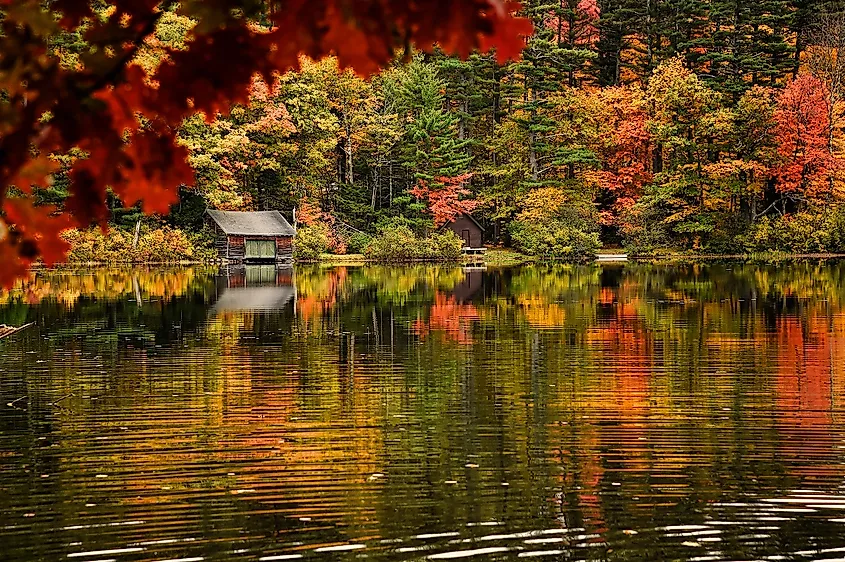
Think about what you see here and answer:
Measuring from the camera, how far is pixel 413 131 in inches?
2068

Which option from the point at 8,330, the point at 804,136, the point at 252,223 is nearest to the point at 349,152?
the point at 252,223

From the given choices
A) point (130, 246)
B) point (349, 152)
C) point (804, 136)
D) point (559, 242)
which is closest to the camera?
point (130, 246)

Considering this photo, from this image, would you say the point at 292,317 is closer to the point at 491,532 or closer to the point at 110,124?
the point at 491,532

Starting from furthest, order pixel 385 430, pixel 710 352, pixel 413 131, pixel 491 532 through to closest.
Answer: pixel 413 131 < pixel 710 352 < pixel 385 430 < pixel 491 532

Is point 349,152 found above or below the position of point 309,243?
above

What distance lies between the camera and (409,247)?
2044 inches

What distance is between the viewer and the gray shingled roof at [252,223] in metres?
49.5

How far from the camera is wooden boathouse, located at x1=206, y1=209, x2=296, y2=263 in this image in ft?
Result: 163

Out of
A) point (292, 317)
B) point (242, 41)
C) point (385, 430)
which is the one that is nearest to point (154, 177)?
point (242, 41)

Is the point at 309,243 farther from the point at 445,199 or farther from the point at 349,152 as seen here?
the point at 445,199

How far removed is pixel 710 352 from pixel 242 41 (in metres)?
13.8

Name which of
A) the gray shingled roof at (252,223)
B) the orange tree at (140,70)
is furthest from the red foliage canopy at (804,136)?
the orange tree at (140,70)

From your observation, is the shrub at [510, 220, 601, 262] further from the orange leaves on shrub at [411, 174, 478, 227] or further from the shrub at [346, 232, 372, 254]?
the shrub at [346, 232, 372, 254]

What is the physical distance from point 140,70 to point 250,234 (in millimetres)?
47727
